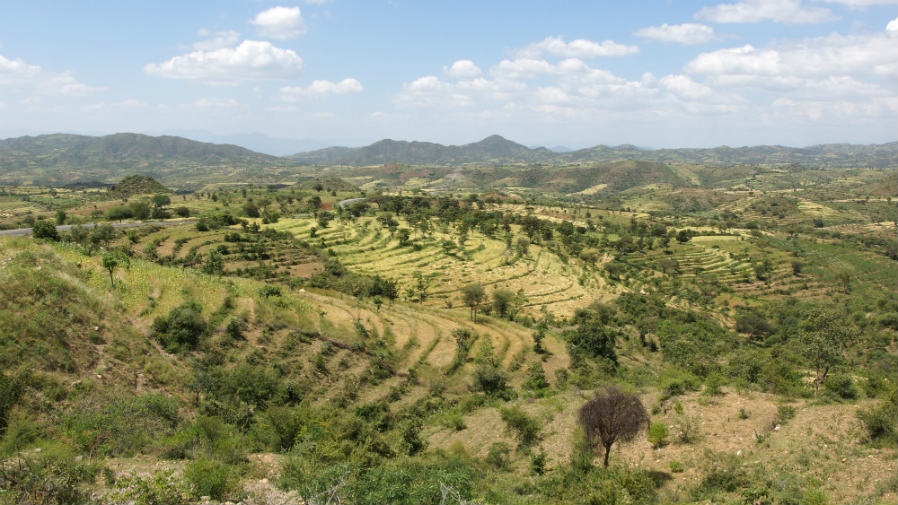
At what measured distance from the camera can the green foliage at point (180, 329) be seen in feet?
90.2

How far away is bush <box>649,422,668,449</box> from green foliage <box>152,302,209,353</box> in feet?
89.6

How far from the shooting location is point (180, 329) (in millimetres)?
28172

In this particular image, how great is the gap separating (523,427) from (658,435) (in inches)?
271

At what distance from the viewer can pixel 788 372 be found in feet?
98.9

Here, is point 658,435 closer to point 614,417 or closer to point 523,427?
point 614,417

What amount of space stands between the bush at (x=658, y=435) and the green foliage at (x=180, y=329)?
27324 millimetres

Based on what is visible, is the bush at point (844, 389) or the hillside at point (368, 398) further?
the bush at point (844, 389)

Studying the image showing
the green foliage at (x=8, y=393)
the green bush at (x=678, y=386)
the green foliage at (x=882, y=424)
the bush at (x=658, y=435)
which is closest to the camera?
the green foliage at (x=8, y=393)

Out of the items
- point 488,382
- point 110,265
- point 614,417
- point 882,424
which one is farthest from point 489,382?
point 110,265

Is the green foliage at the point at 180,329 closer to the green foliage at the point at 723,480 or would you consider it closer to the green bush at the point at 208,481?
the green bush at the point at 208,481

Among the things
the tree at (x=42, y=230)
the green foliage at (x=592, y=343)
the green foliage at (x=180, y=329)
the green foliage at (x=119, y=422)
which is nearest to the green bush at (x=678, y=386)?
the green foliage at (x=592, y=343)

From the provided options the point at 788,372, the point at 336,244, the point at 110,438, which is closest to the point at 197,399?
the point at 110,438

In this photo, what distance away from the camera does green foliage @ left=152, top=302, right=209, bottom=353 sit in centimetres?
2748

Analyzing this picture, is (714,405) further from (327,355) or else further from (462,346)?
(327,355)
